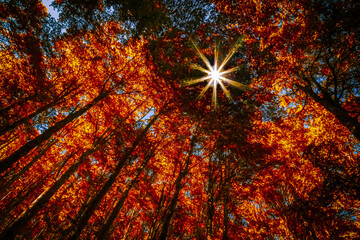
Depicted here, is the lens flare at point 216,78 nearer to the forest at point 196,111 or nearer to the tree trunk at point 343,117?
the forest at point 196,111

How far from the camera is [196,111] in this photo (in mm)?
8391

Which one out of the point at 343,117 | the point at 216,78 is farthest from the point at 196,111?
the point at 343,117

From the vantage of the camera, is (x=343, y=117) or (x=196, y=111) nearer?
(x=343, y=117)

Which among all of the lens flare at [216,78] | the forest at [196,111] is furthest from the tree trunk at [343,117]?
the lens flare at [216,78]

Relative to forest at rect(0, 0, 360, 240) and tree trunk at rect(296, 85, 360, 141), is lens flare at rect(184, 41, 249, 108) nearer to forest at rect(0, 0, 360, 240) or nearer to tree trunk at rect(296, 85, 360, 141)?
forest at rect(0, 0, 360, 240)

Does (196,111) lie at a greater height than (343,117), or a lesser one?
greater

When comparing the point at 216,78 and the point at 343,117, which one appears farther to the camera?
the point at 216,78

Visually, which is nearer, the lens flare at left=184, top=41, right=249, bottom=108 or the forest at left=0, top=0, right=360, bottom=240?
the forest at left=0, top=0, right=360, bottom=240

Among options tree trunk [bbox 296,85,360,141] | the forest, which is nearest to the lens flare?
the forest

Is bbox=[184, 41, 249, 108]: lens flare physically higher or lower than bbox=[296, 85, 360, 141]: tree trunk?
higher

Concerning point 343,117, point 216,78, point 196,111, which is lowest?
point 343,117

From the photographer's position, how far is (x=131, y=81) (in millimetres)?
9992

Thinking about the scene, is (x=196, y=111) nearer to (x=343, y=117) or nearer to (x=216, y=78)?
(x=216, y=78)

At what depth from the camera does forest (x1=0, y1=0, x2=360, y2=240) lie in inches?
197
